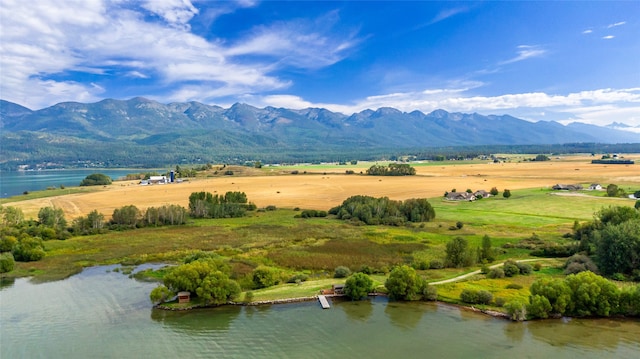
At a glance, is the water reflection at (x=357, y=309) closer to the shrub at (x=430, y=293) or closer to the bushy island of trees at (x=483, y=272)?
the bushy island of trees at (x=483, y=272)

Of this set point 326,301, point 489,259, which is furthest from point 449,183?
point 326,301

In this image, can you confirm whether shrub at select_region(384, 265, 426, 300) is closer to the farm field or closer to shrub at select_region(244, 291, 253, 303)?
the farm field

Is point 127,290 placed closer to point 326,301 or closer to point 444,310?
point 326,301

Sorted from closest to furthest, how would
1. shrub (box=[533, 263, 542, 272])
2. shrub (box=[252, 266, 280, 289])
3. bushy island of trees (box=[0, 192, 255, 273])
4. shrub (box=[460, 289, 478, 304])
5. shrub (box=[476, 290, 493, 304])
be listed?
shrub (box=[476, 290, 493, 304]), shrub (box=[460, 289, 478, 304]), shrub (box=[252, 266, 280, 289]), shrub (box=[533, 263, 542, 272]), bushy island of trees (box=[0, 192, 255, 273])

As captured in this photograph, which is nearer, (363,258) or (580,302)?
(580,302)

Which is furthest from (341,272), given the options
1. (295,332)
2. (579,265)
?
(579,265)

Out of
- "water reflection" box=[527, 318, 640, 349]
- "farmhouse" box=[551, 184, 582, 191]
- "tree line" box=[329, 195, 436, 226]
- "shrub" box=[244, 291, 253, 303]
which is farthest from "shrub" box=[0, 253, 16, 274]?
"farmhouse" box=[551, 184, 582, 191]
